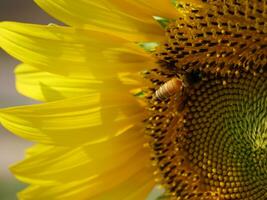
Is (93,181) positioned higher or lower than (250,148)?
lower

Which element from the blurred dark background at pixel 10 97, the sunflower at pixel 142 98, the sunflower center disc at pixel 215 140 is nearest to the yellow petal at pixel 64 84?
the sunflower at pixel 142 98

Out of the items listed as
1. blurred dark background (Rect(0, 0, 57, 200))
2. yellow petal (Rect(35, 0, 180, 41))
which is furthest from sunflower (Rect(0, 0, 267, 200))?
blurred dark background (Rect(0, 0, 57, 200))

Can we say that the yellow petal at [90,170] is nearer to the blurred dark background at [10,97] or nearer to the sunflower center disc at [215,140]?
the sunflower center disc at [215,140]

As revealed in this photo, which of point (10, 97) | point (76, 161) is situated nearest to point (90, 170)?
point (76, 161)

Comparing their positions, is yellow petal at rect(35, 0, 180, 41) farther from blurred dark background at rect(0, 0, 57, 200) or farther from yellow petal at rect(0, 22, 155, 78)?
blurred dark background at rect(0, 0, 57, 200)

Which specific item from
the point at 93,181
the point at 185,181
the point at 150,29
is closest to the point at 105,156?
the point at 93,181

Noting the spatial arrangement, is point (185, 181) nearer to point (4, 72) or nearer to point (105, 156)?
point (105, 156)
